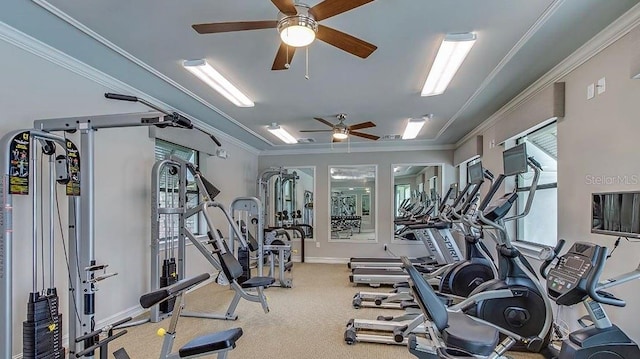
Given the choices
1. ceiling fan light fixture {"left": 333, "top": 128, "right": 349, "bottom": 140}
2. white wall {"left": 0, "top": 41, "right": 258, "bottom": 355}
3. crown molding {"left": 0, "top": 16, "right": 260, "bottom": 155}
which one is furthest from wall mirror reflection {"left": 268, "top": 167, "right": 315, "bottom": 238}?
crown molding {"left": 0, "top": 16, "right": 260, "bottom": 155}

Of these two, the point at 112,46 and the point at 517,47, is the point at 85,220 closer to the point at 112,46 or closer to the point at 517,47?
the point at 112,46

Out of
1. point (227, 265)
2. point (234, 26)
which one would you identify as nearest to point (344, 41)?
point (234, 26)

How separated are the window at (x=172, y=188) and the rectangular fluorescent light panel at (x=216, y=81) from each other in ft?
3.56

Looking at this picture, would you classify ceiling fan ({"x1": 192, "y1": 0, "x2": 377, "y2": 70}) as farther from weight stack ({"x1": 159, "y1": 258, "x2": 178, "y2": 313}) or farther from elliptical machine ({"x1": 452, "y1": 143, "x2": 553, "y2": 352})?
weight stack ({"x1": 159, "y1": 258, "x2": 178, "y2": 313})

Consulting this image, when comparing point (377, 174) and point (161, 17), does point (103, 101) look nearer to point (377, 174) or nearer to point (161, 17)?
point (161, 17)

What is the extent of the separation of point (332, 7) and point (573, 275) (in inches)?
77.6

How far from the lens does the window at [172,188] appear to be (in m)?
4.55

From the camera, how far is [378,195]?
7.66m

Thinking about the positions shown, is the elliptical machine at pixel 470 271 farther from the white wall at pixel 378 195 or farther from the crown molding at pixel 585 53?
the white wall at pixel 378 195

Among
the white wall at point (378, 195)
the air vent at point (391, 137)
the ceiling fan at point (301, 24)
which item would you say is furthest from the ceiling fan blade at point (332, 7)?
the white wall at point (378, 195)

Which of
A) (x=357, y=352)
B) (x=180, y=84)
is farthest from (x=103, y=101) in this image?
(x=357, y=352)

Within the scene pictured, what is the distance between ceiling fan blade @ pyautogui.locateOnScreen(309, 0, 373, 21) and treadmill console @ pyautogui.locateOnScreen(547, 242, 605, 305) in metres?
1.81

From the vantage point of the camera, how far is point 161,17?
2.38 meters

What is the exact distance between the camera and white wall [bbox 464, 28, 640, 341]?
239 cm
